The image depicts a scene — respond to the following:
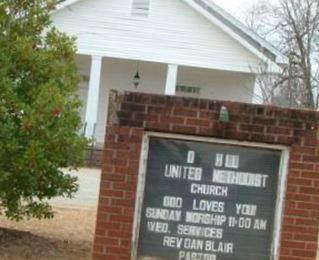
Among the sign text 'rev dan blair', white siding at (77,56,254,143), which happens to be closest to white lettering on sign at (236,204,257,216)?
the sign text 'rev dan blair'

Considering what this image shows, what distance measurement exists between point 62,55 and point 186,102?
2781mm

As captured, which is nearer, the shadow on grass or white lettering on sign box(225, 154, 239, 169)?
white lettering on sign box(225, 154, 239, 169)

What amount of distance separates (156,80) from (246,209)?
64.4ft

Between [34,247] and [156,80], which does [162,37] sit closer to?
[156,80]

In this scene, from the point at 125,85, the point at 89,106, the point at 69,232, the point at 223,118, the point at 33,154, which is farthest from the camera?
the point at 125,85

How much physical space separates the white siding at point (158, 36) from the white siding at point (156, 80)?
1518 millimetres

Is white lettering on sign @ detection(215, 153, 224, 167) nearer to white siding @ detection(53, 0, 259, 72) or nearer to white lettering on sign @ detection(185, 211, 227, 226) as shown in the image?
white lettering on sign @ detection(185, 211, 227, 226)

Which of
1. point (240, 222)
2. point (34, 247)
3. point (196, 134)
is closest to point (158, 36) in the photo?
point (34, 247)

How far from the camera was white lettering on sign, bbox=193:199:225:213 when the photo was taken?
248 inches

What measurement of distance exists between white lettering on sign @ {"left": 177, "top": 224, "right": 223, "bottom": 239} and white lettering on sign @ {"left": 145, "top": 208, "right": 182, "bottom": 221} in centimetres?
8

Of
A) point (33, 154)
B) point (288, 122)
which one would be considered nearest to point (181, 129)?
point (288, 122)

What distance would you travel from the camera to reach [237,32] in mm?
23672

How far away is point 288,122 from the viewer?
6.35 meters

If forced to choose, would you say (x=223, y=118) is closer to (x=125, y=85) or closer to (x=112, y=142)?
(x=112, y=142)
